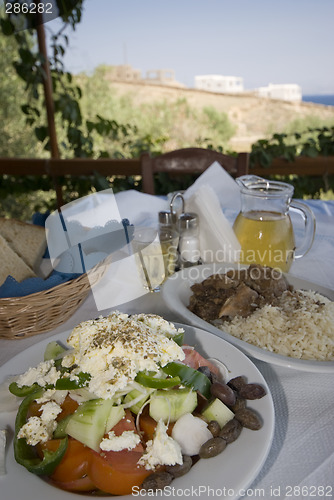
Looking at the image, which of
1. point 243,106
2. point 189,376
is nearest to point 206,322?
point 189,376

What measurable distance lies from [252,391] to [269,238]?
28.6 inches

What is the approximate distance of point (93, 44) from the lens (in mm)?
8039

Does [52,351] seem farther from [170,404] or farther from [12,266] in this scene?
[12,266]

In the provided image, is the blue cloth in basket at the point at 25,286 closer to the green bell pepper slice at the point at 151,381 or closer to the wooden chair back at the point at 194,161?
the green bell pepper slice at the point at 151,381

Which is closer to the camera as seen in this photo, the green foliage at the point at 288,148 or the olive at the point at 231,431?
the olive at the point at 231,431

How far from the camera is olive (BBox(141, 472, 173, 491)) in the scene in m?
0.56

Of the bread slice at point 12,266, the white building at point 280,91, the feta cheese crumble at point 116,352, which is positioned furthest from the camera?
the white building at point 280,91

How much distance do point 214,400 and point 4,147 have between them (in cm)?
611

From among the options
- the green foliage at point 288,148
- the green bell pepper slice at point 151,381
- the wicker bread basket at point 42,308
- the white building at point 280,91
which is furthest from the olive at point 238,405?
the white building at point 280,91

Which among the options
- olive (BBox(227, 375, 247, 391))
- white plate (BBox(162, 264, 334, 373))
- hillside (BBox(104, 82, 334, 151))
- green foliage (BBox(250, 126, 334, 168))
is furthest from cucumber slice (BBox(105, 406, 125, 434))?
hillside (BBox(104, 82, 334, 151))

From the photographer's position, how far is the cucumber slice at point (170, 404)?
0.67 m

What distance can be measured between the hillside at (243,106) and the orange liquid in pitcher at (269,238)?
619 cm

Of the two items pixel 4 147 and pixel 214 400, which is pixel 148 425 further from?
pixel 4 147

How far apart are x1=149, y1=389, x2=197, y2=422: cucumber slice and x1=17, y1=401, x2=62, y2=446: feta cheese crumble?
0.52ft
